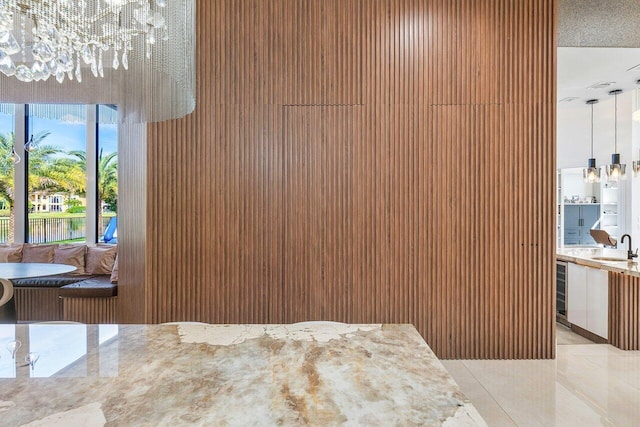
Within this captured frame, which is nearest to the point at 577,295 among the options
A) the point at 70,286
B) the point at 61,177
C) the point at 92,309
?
the point at 92,309

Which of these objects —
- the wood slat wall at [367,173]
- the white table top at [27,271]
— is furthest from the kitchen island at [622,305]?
the white table top at [27,271]

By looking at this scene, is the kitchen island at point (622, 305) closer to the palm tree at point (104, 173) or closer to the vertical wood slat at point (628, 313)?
the vertical wood slat at point (628, 313)

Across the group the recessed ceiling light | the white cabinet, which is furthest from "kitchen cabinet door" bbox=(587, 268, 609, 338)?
the recessed ceiling light

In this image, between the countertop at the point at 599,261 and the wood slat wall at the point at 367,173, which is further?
the countertop at the point at 599,261

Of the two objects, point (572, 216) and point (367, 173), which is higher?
point (367, 173)

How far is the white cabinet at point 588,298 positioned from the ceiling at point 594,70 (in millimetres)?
2381

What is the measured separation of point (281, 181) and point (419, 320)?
1882 mm

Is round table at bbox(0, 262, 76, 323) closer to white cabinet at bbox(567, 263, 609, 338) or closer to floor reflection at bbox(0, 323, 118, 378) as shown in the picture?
floor reflection at bbox(0, 323, 118, 378)

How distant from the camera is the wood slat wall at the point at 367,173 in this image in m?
3.56

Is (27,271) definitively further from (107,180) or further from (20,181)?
(20,181)

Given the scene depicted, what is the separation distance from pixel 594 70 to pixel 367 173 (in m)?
3.42

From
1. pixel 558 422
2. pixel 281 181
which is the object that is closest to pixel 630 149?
pixel 558 422

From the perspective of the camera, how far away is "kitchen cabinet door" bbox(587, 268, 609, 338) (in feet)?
13.2

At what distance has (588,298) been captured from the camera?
4254 mm
